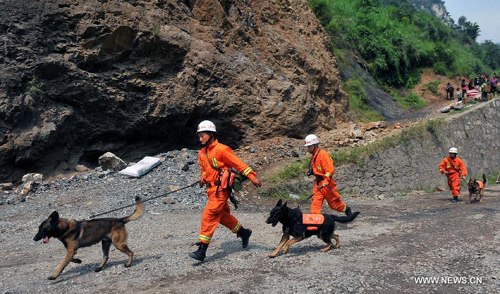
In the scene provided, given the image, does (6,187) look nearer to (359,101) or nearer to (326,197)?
(326,197)

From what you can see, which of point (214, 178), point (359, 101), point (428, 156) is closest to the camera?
point (214, 178)

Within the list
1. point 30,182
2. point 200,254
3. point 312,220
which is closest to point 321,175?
point 312,220

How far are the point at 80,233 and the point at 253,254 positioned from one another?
7.50 feet

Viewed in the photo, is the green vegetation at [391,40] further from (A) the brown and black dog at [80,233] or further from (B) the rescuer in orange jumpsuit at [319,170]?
(A) the brown and black dog at [80,233]

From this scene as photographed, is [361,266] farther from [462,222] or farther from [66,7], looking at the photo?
[66,7]

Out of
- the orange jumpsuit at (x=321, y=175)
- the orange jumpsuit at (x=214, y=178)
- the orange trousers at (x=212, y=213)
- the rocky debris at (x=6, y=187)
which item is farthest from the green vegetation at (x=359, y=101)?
the orange trousers at (x=212, y=213)

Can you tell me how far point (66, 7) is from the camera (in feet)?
39.9

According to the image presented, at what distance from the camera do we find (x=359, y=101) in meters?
24.7

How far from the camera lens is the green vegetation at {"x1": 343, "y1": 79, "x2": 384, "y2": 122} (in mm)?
23719

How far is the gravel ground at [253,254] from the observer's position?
5.36 metres

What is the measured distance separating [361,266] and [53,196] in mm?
7670

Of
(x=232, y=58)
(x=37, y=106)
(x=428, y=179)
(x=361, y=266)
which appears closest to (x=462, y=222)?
(x=361, y=266)

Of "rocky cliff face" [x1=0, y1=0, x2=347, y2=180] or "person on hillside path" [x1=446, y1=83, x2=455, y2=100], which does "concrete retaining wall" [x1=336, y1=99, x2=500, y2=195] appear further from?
"person on hillside path" [x1=446, y1=83, x2=455, y2=100]

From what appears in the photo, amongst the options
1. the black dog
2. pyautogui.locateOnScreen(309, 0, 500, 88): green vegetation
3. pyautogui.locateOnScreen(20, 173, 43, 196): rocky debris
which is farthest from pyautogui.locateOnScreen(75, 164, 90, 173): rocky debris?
pyautogui.locateOnScreen(309, 0, 500, 88): green vegetation
